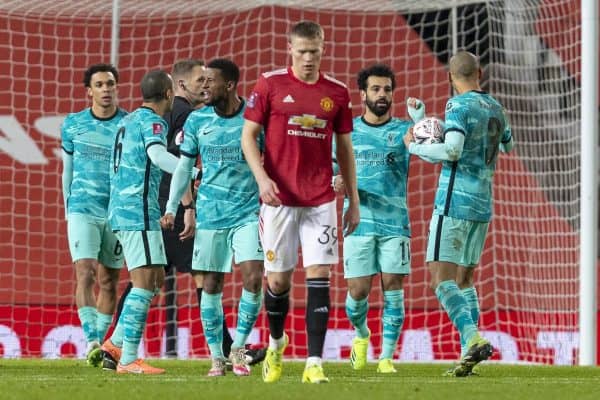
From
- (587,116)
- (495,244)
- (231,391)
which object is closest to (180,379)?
(231,391)

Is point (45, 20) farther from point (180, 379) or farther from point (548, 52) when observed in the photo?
point (180, 379)

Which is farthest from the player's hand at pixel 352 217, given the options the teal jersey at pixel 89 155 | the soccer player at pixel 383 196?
the teal jersey at pixel 89 155

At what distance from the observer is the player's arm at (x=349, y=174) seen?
6.66 m

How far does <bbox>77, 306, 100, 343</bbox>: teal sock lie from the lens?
9.17m

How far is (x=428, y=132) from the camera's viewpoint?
7.91 meters

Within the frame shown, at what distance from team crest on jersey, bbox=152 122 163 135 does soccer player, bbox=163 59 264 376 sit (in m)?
0.18

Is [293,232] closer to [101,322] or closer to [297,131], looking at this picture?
[297,131]

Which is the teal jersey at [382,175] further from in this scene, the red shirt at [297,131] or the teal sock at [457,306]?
the red shirt at [297,131]

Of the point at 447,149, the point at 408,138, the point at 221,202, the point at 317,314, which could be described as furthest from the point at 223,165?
the point at 317,314

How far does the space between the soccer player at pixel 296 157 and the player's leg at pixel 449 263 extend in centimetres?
146

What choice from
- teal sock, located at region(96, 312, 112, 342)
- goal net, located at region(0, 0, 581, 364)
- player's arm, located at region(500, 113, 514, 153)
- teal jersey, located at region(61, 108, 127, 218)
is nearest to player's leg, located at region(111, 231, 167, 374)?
teal jersey, located at region(61, 108, 127, 218)

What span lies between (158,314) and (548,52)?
435 centimetres

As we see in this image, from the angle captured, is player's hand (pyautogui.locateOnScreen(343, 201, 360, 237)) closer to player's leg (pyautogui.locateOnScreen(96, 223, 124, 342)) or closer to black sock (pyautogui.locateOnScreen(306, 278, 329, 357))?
black sock (pyautogui.locateOnScreen(306, 278, 329, 357))

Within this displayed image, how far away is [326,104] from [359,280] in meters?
2.60
